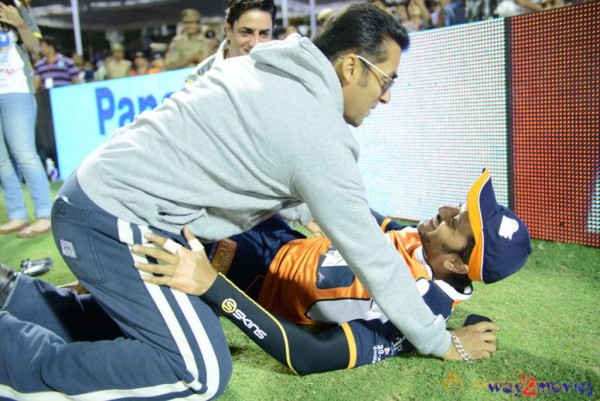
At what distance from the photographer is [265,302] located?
219 centimetres

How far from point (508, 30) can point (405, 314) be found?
209 cm

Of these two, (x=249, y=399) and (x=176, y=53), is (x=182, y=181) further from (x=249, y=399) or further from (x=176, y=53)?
(x=176, y=53)

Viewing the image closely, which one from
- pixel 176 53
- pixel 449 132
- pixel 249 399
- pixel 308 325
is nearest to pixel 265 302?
pixel 308 325

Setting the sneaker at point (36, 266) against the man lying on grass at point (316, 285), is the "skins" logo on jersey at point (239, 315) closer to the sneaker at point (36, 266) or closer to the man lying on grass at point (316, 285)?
the man lying on grass at point (316, 285)

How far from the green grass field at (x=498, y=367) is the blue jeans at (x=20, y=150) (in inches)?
92.8

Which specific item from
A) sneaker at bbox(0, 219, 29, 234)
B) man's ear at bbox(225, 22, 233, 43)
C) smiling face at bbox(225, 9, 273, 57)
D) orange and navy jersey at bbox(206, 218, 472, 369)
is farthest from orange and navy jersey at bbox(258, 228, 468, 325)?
sneaker at bbox(0, 219, 29, 234)

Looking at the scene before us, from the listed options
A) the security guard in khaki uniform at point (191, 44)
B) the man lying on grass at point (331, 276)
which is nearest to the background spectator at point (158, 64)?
the security guard in khaki uniform at point (191, 44)

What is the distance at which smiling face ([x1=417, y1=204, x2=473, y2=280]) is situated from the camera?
2040 mm

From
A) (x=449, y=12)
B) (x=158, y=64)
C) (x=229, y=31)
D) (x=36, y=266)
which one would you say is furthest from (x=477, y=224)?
(x=158, y=64)

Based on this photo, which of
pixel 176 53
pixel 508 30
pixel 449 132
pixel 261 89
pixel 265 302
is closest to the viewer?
pixel 261 89

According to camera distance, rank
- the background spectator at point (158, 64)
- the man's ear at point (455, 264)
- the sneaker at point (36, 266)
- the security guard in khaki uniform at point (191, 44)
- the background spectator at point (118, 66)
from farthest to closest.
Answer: the background spectator at point (118, 66)
the background spectator at point (158, 64)
the security guard in khaki uniform at point (191, 44)
the sneaker at point (36, 266)
the man's ear at point (455, 264)

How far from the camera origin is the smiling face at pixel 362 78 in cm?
151

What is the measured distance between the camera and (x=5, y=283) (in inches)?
69.0

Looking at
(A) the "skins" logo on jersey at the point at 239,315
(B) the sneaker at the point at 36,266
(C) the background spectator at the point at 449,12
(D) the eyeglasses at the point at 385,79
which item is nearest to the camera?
(D) the eyeglasses at the point at 385,79
